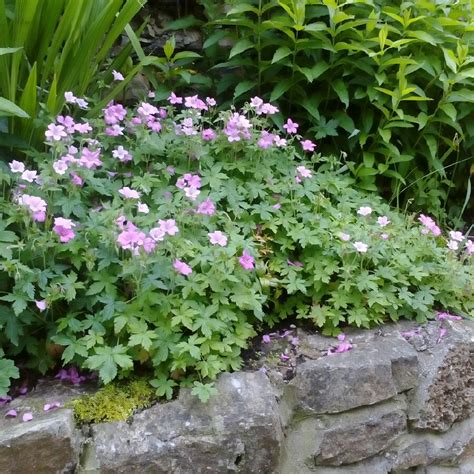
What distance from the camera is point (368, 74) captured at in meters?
2.74

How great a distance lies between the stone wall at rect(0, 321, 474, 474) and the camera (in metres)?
1.67

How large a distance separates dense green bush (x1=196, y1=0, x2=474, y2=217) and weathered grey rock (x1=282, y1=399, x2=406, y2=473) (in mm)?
1120

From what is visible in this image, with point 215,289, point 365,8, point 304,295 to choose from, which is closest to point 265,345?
point 304,295

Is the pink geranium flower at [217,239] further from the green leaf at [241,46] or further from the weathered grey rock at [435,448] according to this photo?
the green leaf at [241,46]

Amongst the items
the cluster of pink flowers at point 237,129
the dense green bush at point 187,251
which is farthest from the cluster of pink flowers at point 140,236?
the cluster of pink flowers at point 237,129

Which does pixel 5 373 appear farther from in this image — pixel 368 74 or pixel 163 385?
pixel 368 74

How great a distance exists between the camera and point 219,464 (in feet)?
5.74

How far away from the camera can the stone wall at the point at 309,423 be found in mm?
1665

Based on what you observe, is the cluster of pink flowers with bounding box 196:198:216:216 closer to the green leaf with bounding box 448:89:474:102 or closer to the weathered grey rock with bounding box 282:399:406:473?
the weathered grey rock with bounding box 282:399:406:473

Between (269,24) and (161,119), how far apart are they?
0.63 metres

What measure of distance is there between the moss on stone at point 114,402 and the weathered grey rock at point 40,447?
0.23ft

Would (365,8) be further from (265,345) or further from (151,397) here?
(151,397)

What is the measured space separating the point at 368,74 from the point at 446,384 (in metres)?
1.40

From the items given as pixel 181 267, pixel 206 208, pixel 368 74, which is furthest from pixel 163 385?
pixel 368 74
